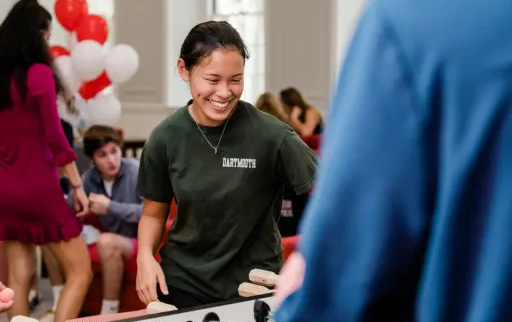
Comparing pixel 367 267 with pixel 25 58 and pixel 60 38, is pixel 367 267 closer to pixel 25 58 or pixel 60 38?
pixel 25 58

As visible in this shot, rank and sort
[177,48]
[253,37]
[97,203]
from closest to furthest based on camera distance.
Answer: [97,203] < [177,48] < [253,37]

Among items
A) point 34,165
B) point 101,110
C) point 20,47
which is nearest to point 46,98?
point 20,47

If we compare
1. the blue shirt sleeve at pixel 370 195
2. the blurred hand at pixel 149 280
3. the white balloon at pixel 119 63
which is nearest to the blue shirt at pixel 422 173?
the blue shirt sleeve at pixel 370 195

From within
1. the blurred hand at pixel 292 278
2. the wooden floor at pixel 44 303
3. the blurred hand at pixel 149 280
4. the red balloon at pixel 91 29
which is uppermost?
→ the red balloon at pixel 91 29

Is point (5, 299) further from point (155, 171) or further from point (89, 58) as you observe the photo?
point (89, 58)

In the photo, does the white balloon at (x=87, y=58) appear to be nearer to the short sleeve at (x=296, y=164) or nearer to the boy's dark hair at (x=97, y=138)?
the boy's dark hair at (x=97, y=138)

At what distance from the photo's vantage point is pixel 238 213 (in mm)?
1883

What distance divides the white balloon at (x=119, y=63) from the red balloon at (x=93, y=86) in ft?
0.15

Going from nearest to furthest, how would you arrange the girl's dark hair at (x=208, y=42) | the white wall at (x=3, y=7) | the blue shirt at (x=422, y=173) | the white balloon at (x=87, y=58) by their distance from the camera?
the blue shirt at (x=422, y=173) → the girl's dark hair at (x=208, y=42) → the white balloon at (x=87, y=58) → the white wall at (x=3, y=7)

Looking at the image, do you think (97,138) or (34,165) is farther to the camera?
(97,138)

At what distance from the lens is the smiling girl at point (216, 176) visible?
1.87m

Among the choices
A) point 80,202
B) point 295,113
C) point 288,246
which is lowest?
point 288,246

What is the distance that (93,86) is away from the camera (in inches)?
208

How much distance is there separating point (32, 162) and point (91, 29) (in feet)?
6.45
